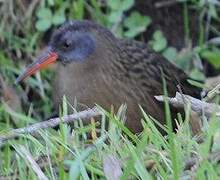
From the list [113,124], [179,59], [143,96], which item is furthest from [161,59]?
[113,124]

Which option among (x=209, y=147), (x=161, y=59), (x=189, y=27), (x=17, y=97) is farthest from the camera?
(x=189, y=27)

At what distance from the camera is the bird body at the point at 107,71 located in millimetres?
4762

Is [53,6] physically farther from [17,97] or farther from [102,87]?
[102,87]

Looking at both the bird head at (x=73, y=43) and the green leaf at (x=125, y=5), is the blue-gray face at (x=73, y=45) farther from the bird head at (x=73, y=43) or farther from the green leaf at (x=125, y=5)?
the green leaf at (x=125, y=5)

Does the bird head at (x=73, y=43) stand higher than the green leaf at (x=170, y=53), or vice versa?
the bird head at (x=73, y=43)

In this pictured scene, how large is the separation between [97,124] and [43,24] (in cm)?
245

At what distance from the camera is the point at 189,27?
6.30m

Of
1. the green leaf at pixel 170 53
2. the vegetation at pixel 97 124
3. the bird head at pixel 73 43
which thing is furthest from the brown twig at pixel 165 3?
the bird head at pixel 73 43

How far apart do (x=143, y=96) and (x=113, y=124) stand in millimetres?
1440

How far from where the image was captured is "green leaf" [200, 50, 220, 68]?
19.1ft

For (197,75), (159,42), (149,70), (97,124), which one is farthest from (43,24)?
(97,124)

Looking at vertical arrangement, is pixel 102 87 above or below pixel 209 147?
below

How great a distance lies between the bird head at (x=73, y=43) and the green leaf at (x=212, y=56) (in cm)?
99

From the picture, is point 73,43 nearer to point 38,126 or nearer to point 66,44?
point 66,44
